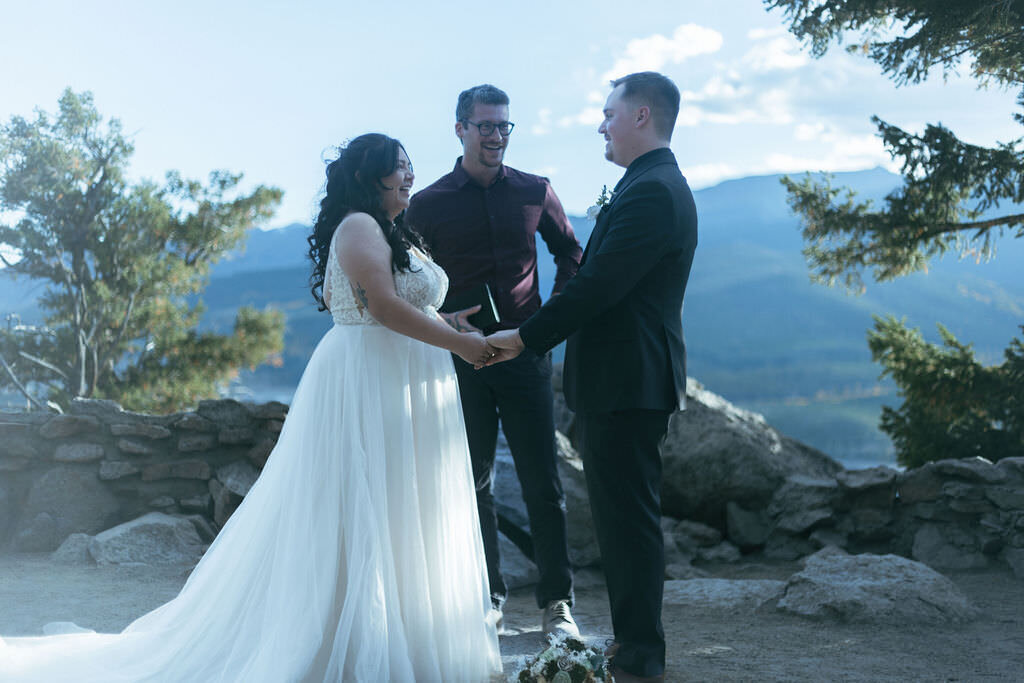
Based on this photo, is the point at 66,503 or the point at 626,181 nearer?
the point at 626,181

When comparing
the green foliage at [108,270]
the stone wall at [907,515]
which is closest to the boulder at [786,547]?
the stone wall at [907,515]

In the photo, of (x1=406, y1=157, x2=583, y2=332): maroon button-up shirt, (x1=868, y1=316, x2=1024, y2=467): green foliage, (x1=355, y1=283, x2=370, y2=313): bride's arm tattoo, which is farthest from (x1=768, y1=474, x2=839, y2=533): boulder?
(x1=355, y1=283, x2=370, y2=313): bride's arm tattoo

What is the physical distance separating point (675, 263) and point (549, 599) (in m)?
1.78

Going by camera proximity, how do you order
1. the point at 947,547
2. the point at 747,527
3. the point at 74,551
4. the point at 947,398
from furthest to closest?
the point at 947,398 < the point at 747,527 < the point at 947,547 < the point at 74,551

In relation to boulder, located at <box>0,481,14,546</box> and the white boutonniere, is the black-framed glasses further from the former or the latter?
boulder, located at <box>0,481,14,546</box>

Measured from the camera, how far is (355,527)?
2879 mm

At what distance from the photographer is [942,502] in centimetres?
593

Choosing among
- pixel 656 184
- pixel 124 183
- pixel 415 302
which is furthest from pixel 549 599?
pixel 124 183

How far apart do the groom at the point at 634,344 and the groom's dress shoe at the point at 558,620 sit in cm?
67

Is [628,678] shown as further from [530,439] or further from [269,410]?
[269,410]

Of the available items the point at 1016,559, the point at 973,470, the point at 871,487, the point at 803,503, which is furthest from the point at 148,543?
the point at 1016,559

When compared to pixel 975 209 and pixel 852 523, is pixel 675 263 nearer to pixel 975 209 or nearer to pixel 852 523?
pixel 852 523

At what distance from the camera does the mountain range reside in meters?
50.7

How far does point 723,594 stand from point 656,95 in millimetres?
3162
